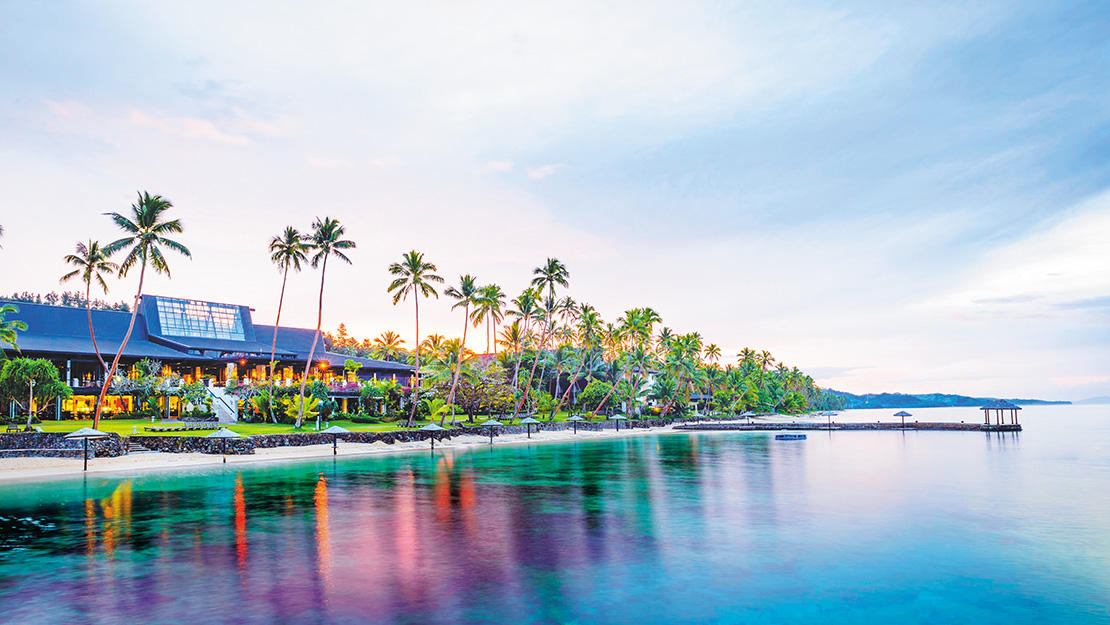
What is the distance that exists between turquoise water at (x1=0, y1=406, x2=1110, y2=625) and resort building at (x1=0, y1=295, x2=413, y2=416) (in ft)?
98.9

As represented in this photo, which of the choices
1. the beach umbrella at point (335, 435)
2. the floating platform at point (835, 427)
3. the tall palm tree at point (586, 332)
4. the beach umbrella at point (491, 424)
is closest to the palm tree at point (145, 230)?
the beach umbrella at point (335, 435)

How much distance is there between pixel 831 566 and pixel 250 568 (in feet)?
56.1

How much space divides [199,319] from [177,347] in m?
8.72

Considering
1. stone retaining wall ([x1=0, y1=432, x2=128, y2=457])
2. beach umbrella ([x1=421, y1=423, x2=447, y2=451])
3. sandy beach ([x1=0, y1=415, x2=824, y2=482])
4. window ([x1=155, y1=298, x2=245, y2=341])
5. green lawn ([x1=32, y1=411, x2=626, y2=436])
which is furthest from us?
window ([x1=155, y1=298, x2=245, y2=341])

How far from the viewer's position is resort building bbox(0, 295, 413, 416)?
6291 centimetres

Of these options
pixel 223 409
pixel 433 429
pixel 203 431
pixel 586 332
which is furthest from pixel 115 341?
pixel 586 332

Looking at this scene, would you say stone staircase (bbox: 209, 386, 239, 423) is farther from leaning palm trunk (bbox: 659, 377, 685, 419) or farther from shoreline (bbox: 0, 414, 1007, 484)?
leaning palm trunk (bbox: 659, 377, 685, 419)

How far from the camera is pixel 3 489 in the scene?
114 feet

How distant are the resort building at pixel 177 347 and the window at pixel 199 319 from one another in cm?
11

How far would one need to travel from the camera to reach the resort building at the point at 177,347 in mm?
62906

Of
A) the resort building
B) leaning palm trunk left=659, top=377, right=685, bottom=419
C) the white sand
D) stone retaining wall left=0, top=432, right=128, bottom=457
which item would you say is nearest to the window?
the resort building

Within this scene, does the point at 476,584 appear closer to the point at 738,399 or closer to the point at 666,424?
the point at 666,424

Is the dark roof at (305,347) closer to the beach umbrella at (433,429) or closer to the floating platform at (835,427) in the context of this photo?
the beach umbrella at (433,429)

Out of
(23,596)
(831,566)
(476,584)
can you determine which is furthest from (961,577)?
(23,596)
